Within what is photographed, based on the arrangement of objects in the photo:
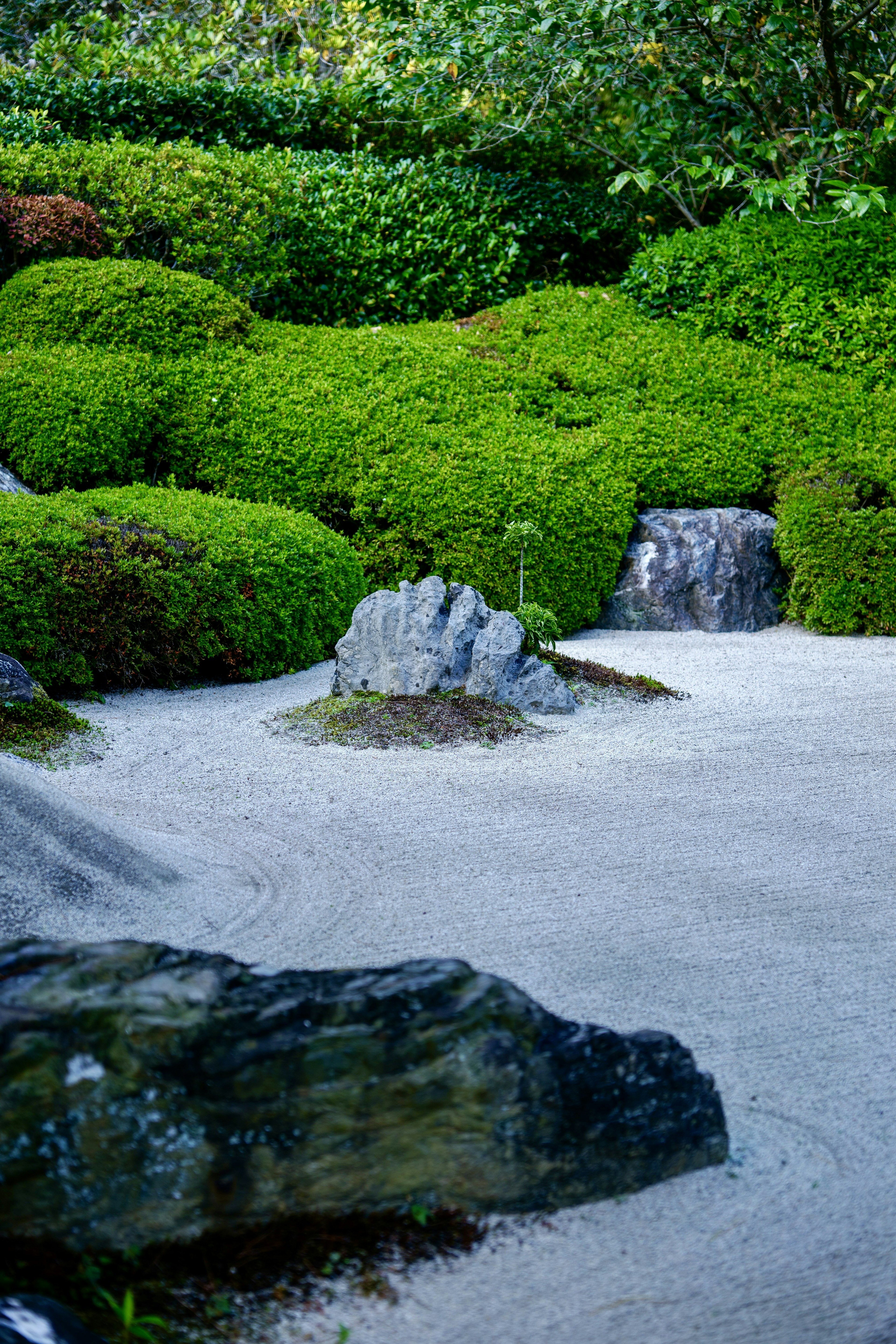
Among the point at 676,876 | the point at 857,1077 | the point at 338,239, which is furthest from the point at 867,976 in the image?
the point at 338,239

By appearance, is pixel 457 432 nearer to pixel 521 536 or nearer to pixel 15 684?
pixel 521 536

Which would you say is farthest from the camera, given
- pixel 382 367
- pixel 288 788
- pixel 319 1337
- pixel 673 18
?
pixel 673 18

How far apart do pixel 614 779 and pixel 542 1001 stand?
2046 millimetres

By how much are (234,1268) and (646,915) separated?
6.11ft

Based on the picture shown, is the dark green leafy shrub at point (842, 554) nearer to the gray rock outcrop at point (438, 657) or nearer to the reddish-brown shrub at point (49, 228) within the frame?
the gray rock outcrop at point (438, 657)

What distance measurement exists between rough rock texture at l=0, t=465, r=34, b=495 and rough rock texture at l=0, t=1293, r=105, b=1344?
6.03 meters

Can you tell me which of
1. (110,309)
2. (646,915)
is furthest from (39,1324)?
(110,309)

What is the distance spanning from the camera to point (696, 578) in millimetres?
8305

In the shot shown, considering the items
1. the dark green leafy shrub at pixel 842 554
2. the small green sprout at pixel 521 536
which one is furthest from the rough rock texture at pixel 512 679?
the dark green leafy shrub at pixel 842 554

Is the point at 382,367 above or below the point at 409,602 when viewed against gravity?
above

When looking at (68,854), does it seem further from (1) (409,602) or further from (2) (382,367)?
(2) (382,367)

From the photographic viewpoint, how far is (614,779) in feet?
15.9

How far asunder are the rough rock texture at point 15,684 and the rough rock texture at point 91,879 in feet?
4.94

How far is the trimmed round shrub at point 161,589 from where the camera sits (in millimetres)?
5715
